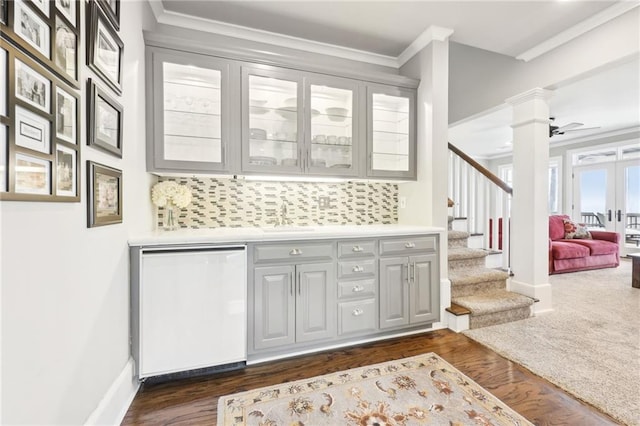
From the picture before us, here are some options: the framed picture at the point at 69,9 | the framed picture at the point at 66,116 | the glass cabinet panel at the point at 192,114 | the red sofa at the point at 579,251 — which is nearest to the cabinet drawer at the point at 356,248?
the glass cabinet panel at the point at 192,114

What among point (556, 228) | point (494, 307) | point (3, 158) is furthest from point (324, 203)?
point (556, 228)

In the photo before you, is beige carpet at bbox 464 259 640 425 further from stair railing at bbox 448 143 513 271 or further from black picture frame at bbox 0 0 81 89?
black picture frame at bbox 0 0 81 89

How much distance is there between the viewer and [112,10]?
1.55 m

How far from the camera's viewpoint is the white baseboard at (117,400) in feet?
4.53

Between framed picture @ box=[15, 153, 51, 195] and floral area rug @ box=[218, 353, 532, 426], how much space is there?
1.40 meters

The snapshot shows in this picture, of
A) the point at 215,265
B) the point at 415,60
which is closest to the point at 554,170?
the point at 415,60

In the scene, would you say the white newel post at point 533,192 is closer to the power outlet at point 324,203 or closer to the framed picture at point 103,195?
the power outlet at point 324,203

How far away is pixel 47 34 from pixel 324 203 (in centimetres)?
218

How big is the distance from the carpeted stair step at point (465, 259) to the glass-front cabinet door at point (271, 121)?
2.05m

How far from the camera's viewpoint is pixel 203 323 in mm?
1902

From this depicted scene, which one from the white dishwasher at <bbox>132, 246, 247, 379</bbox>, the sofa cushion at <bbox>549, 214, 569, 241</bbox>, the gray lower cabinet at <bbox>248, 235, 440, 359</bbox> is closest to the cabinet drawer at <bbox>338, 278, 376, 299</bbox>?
the gray lower cabinet at <bbox>248, 235, 440, 359</bbox>

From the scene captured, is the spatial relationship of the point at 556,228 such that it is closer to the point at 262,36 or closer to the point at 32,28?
the point at 262,36

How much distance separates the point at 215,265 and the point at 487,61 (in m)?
3.83

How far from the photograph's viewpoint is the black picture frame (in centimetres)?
86
